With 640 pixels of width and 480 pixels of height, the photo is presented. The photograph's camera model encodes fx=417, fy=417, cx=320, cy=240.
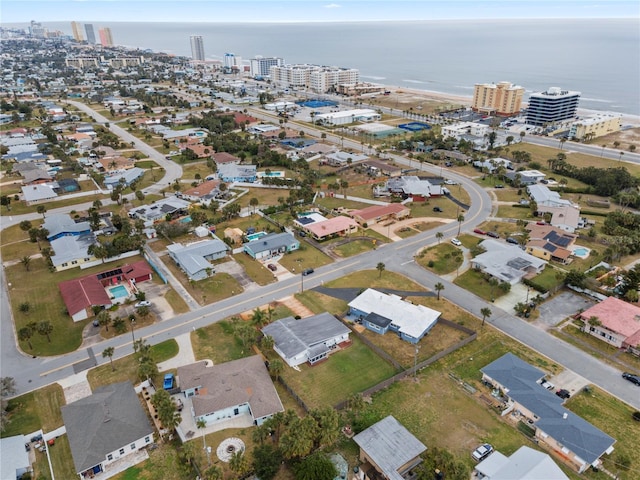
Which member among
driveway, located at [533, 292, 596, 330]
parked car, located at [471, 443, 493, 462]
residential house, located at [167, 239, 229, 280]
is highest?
residential house, located at [167, 239, 229, 280]

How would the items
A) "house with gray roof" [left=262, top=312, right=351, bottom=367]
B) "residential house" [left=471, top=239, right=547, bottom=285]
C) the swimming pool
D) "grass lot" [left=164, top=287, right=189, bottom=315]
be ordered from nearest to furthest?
"house with gray roof" [left=262, top=312, right=351, bottom=367], "grass lot" [left=164, top=287, right=189, bottom=315], the swimming pool, "residential house" [left=471, top=239, right=547, bottom=285]

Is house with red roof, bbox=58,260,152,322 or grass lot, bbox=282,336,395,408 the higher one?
house with red roof, bbox=58,260,152,322

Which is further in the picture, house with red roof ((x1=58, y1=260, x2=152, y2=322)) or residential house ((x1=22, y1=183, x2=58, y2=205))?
residential house ((x1=22, y1=183, x2=58, y2=205))

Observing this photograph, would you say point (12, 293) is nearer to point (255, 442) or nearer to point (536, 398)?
point (255, 442)

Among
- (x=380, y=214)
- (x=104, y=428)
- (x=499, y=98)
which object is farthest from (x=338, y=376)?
(x=499, y=98)

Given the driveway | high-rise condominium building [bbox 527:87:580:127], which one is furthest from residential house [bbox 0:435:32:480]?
high-rise condominium building [bbox 527:87:580:127]

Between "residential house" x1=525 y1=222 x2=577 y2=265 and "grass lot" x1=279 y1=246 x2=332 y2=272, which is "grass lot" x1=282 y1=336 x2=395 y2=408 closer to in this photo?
"grass lot" x1=279 y1=246 x2=332 y2=272

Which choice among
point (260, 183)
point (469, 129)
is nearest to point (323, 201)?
point (260, 183)
